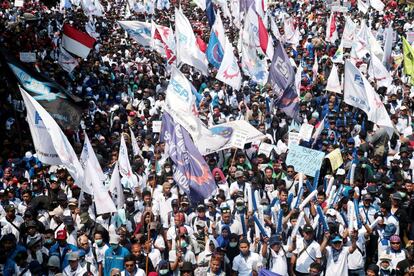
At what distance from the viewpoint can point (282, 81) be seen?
15711mm

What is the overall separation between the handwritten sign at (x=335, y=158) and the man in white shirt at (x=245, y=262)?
12.6 ft

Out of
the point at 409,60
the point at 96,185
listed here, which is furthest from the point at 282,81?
the point at 96,185

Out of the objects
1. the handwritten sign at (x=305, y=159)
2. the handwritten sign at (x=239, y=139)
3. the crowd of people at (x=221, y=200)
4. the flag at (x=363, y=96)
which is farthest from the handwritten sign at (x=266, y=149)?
the flag at (x=363, y=96)

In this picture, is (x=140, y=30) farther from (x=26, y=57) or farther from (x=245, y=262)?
(x=245, y=262)

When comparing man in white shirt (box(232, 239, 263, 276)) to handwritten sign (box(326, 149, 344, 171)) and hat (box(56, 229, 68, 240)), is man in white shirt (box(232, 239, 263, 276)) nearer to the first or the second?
hat (box(56, 229, 68, 240))

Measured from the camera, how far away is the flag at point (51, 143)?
10562 millimetres

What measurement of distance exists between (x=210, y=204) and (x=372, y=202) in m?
2.36

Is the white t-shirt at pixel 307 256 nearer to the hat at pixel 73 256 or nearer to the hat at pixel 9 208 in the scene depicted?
the hat at pixel 73 256

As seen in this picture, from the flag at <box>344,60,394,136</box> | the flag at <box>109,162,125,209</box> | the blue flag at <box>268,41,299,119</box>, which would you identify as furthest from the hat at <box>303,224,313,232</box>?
the blue flag at <box>268,41,299,119</box>

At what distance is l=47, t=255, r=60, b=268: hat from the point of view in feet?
30.4

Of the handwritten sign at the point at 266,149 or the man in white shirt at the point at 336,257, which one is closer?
the man in white shirt at the point at 336,257

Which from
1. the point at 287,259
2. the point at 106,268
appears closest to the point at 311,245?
the point at 287,259

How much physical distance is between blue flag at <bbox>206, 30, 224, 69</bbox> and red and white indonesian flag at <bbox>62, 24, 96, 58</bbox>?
2897 mm

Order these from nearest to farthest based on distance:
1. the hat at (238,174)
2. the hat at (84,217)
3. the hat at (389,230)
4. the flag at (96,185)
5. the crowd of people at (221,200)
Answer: the crowd of people at (221,200) < the hat at (389,230) < the flag at (96,185) < the hat at (84,217) < the hat at (238,174)
